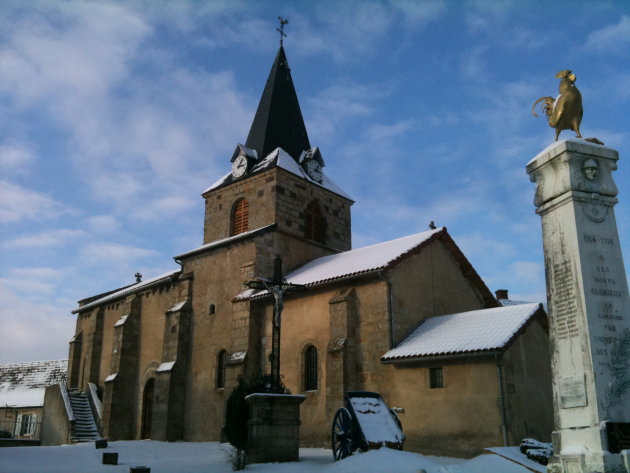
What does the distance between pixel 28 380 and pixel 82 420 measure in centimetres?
1736

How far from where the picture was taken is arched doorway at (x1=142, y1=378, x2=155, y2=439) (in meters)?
28.4

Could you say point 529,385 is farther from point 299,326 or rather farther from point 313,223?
point 313,223

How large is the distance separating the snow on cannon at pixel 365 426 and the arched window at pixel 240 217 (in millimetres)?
Result: 15669

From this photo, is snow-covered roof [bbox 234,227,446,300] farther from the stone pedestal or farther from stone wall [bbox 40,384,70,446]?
stone wall [bbox 40,384,70,446]

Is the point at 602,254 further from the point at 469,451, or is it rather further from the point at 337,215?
the point at 337,215

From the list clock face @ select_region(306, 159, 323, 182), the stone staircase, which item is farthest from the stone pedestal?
clock face @ select_region(306, 159, 323, 182)

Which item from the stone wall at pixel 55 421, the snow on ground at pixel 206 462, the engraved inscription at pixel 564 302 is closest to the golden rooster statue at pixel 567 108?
the engraved inscription at pixel 564 302

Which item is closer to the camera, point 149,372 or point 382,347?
point 382,347

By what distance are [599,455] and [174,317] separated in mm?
21305

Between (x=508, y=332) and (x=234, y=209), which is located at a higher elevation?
(x=234, y=209)

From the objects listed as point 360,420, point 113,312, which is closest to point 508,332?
point 360,420

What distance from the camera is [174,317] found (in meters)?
27.2

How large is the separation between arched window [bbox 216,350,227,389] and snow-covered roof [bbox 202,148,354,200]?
9.03 metres

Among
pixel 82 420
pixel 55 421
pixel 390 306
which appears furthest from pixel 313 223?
pixel 55 421
